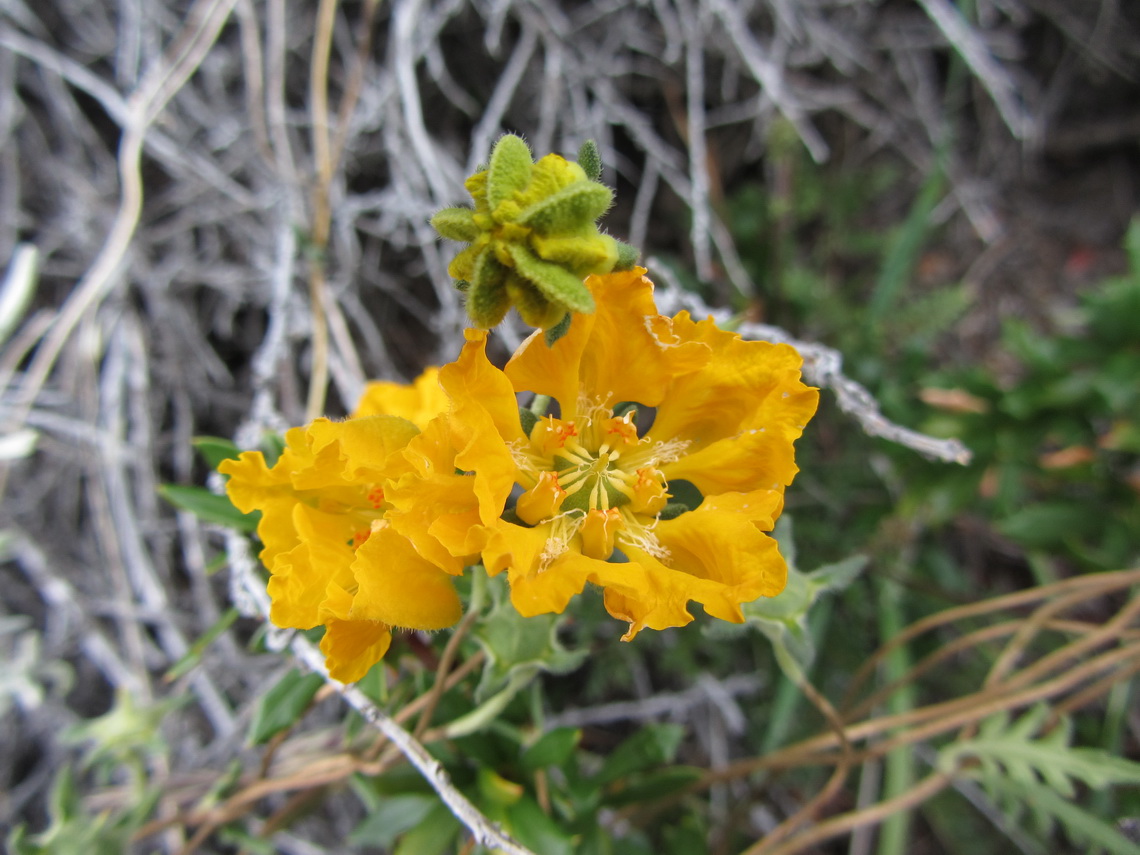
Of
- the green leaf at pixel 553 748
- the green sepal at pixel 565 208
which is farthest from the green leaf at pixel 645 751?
the green sepal at pixel 565 208

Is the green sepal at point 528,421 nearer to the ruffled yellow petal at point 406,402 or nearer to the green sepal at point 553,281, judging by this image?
the ruffled yellow petal at point 406,402

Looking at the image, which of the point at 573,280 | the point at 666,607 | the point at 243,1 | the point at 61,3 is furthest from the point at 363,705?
the point at 61,3

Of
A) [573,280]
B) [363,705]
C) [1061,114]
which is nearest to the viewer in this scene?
[573,280]

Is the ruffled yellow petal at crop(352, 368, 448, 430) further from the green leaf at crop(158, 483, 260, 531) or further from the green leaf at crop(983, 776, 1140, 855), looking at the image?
the green leaf at crop(983, 776, 1140, 855)

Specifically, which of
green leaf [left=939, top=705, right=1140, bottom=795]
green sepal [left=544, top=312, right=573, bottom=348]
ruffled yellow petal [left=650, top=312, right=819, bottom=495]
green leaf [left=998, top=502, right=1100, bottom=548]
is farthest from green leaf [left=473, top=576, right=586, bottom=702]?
green leaf [left=998, top=502, right=1100, bottom=548]

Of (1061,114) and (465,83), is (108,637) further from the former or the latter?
(1061,114)

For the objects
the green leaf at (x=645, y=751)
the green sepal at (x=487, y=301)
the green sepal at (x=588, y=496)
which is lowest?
the green leaf at (x=645, y=751)
